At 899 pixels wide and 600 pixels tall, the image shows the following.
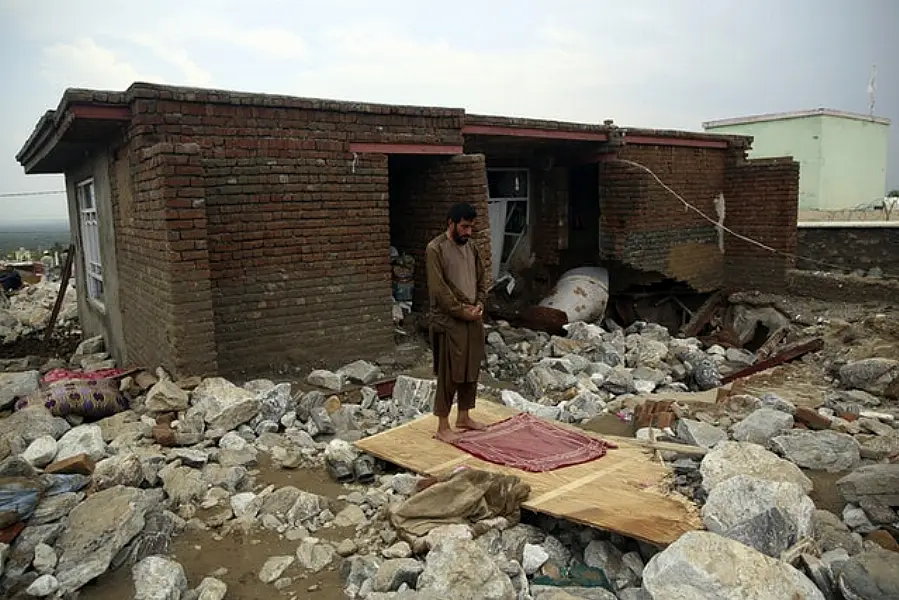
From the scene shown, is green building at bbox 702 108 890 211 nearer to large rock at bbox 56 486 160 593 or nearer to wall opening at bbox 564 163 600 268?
wall opening at bbox 564 163 600 268

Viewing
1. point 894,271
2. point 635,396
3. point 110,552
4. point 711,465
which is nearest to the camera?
→ point 110,552

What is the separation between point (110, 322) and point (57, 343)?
4459 mm

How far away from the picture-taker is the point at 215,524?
3.66 m

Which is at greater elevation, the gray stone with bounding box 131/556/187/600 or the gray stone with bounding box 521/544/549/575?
the gray stone with bounding box 131/556/187/600

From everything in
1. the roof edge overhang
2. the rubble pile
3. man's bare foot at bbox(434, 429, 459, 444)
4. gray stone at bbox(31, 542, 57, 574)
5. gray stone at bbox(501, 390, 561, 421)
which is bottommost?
the rubble pile

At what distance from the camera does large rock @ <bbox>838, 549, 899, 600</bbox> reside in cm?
250

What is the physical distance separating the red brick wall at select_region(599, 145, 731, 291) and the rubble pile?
10.1 meters

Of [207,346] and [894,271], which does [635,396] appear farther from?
[894,271]

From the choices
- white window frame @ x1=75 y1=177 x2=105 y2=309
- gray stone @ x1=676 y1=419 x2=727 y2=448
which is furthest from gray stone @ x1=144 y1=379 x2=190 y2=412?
white window frame @ x1=75 y1=177 x2=105 y2=309

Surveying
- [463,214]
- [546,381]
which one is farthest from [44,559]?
[546,381]

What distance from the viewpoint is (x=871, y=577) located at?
8.37ft

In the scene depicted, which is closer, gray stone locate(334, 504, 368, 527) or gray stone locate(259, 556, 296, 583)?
gray stone locate(259, 556, 296, 583)

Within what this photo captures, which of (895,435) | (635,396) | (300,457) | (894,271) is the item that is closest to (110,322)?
(300,457)

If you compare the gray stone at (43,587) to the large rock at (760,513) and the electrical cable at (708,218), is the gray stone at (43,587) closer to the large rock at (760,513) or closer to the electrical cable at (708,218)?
the large rock at (760,513)
